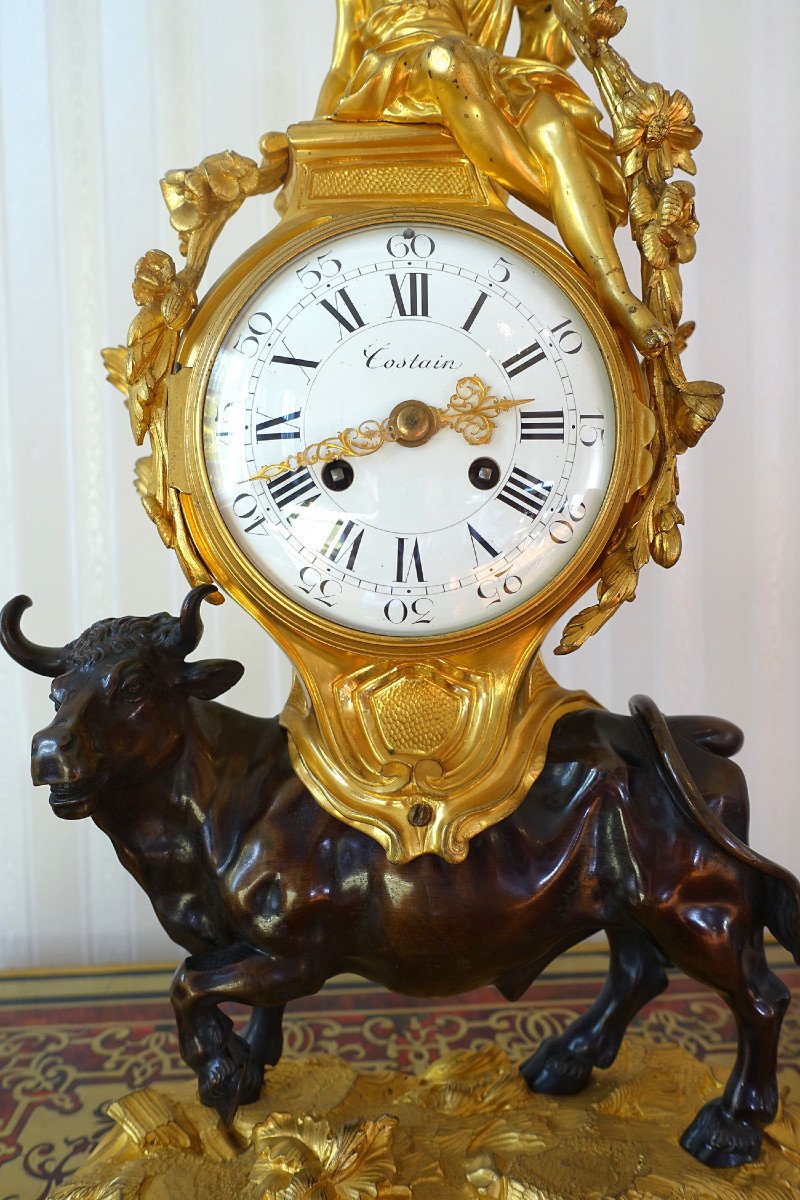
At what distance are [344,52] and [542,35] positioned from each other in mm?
224

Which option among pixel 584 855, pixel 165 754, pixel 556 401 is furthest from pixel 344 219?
pixel 584 855

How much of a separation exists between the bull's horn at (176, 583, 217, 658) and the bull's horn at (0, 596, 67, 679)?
0.12m

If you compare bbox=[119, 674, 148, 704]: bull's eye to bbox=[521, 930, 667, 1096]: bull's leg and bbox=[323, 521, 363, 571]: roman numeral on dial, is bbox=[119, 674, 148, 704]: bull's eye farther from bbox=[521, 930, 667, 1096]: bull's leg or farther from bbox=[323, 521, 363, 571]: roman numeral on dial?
bbox=[521, 930, 667, 1096]: bull's leg

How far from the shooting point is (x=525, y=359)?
1087mm

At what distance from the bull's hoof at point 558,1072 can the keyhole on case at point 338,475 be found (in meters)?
0.72

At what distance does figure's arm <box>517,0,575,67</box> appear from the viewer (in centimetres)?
123

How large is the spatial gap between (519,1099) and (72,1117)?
1.80ft

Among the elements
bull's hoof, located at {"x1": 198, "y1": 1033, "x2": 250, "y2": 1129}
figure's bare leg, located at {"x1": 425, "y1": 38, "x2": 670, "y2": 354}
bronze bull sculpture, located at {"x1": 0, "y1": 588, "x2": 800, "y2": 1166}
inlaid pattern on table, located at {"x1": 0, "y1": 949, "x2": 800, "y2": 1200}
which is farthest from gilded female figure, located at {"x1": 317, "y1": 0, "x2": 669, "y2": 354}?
inlaid pattern on table, located at {"x1": 0, "y1": 949, "x2": 800, "y2": 1200}

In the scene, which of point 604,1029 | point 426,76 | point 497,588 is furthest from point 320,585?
point 604,1029

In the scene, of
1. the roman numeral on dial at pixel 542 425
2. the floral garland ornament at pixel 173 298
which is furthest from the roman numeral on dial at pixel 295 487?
the roman numeral on dial at pixel 542 425

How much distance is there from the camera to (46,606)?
75.1 inches

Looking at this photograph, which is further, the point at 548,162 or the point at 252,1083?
the point at 252,1083

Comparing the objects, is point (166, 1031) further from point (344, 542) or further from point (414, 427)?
point (414, 427)

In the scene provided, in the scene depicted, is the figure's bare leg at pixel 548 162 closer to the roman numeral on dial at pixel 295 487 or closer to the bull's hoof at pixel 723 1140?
the roman numeral on dial at pixel 295 487
